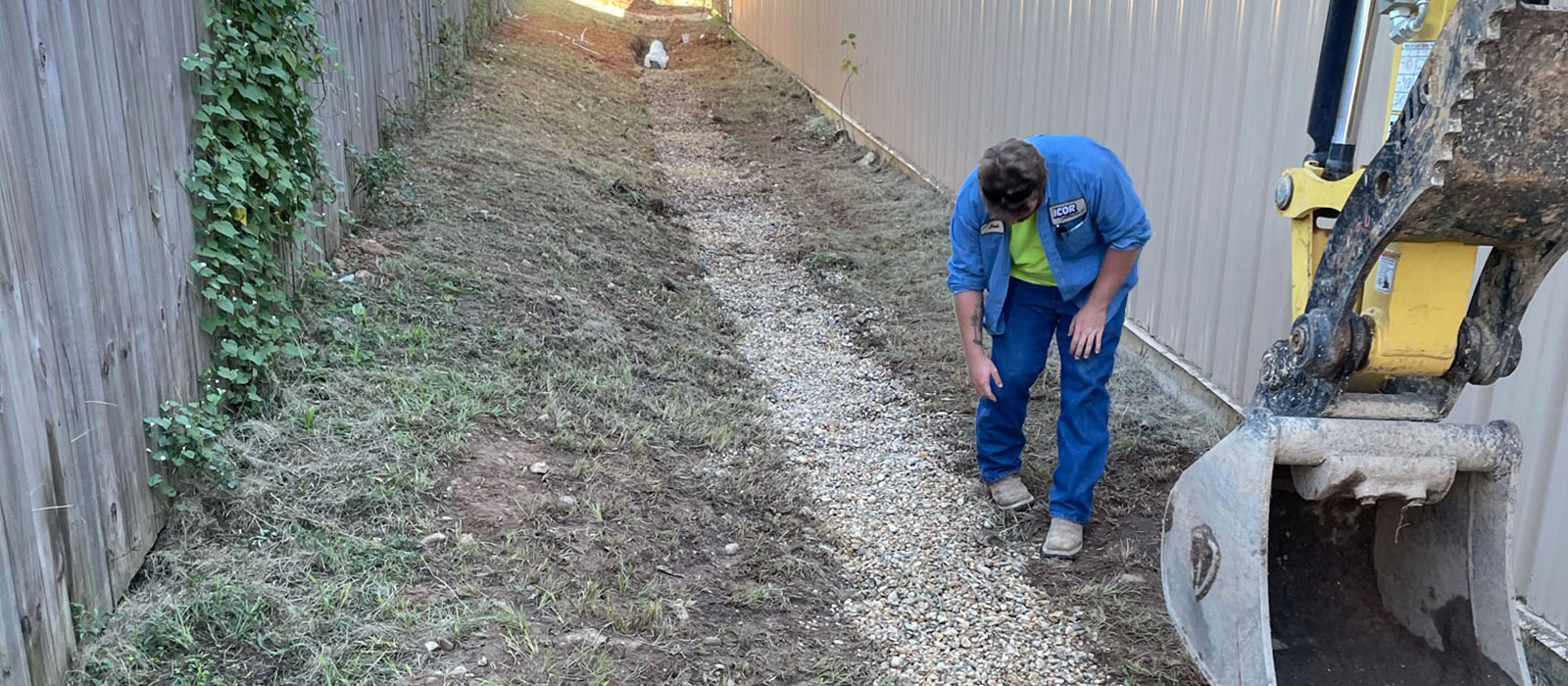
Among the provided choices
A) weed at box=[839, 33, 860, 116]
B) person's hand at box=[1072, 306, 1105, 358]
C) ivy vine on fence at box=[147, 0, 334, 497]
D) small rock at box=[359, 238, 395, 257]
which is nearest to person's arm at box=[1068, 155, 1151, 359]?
person's hand at box=[1072, 306, 1105, 358]

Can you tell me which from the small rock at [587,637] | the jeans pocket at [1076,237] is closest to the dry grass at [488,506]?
the small rock at [587,637]

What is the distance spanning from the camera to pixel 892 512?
4062 mm

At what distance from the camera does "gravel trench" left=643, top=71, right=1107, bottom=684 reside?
3256mm

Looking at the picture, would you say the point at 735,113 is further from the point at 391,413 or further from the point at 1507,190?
the point at 1507,190

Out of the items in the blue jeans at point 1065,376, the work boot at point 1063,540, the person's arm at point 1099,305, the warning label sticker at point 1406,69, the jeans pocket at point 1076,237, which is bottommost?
the work boot at point 1063,540

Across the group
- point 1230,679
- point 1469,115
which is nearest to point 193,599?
point 1230,679

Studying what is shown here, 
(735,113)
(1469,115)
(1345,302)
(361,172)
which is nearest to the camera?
(1469,115)

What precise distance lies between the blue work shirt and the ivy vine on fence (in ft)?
7.68

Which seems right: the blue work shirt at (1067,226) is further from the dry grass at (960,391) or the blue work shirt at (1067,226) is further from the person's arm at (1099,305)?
the dry grass at (960,391)

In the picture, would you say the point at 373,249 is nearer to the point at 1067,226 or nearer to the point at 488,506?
the point at 488,506

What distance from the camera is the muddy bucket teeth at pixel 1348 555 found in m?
2.25

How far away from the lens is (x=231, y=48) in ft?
12.0

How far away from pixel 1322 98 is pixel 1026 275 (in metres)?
1.19

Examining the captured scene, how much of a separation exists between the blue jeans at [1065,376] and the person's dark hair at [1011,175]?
1.46 feet
